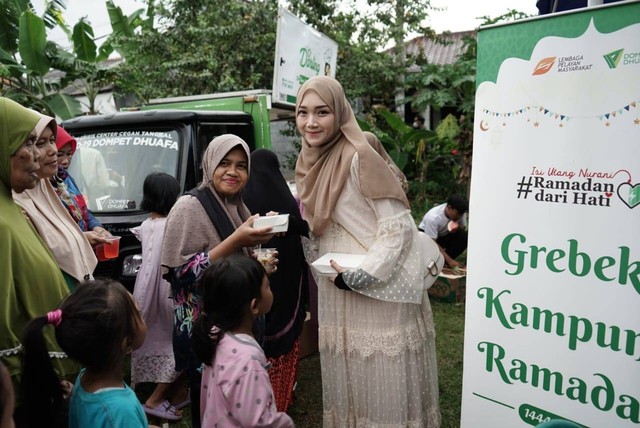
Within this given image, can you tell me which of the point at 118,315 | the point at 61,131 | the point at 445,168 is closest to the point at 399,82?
the point at 445,168

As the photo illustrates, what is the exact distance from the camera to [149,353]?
3459 millimetres

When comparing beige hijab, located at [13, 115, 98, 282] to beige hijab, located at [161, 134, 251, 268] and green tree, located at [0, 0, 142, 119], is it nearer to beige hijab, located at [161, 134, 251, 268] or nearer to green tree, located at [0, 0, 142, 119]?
beige hijab, located at [161, 134, 251, 268]

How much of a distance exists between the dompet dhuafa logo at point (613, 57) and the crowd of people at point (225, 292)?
3.38 feet

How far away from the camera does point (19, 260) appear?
1.74m

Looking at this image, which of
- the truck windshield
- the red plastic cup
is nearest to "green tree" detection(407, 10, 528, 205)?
the truck windshield

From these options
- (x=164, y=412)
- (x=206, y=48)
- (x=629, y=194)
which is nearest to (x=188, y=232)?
(x=164, y=412)

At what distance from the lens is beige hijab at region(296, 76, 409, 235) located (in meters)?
2.54

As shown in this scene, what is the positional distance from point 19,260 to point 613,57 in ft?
7.27

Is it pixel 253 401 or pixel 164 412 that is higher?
pixel 253 401

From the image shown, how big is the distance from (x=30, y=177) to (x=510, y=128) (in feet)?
6.23

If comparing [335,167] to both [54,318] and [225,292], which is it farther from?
[54,318]

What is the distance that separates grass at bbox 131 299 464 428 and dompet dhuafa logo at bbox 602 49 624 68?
2.28 metres

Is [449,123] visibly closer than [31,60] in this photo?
No

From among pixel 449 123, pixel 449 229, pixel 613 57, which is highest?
pixel 449 123
